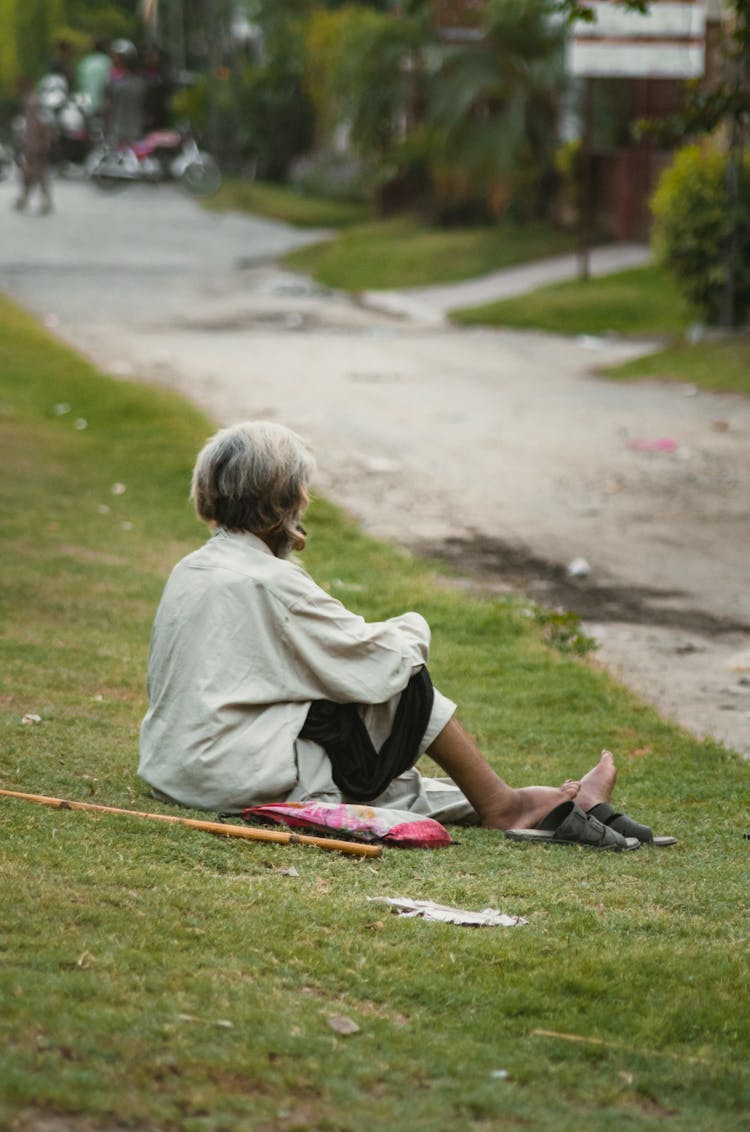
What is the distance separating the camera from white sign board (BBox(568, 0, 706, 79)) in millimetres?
17234

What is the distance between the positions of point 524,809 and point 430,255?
19840 mm

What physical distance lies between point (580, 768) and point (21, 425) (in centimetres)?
744

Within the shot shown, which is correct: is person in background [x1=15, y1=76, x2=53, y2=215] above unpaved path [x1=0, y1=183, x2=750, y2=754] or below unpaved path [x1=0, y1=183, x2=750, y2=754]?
above

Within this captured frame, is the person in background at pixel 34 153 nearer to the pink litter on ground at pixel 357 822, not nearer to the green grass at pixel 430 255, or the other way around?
the green grass at pixel 430 255

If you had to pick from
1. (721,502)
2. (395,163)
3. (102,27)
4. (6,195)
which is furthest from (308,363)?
(102,27)

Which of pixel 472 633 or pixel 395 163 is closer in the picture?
pixel 472 633

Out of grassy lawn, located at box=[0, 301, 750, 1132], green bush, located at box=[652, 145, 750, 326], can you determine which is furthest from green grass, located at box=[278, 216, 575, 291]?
grassy lawn, located at box=[0, 301, 750, 1132]

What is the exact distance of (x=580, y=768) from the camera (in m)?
5.64

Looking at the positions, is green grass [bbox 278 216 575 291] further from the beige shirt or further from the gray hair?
the beige shirt

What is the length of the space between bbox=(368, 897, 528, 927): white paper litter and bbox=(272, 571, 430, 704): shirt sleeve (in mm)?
698

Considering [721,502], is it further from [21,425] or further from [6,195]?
[6,195]

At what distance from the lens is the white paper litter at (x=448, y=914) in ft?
12.3

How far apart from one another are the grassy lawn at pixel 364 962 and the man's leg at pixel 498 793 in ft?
0.30

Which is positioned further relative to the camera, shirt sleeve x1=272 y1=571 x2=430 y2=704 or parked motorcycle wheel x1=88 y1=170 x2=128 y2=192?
parked motorcycle wheel x1=88 y1=170 x2=128 y2=192
